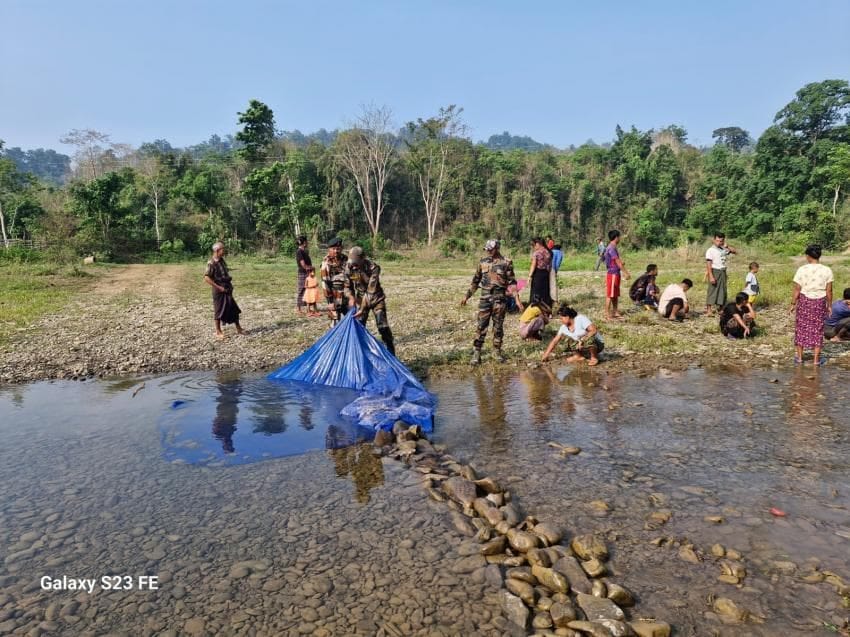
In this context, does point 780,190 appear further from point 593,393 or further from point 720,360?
point 593,393

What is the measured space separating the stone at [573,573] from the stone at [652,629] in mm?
367

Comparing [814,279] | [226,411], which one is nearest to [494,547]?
[226,411]

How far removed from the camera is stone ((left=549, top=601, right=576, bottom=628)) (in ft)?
10.1

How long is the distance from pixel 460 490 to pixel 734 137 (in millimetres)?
73184

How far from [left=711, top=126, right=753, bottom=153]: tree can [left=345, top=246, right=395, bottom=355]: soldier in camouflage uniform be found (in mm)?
68818

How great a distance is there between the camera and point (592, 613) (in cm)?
309

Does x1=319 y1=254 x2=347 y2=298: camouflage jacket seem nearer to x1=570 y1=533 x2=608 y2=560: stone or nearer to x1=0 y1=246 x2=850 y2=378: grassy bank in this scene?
x1=0 y1=246 x2=850 y2=378: grassy bank

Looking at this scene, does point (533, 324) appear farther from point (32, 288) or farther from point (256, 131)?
point (256, 131)

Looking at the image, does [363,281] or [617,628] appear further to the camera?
[363,281]

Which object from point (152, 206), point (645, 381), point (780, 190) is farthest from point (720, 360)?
point (152, 206)

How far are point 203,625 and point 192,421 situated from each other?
3.46m

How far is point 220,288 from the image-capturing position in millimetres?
9992

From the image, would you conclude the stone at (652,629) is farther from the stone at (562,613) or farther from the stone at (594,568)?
the stone at (594,568)

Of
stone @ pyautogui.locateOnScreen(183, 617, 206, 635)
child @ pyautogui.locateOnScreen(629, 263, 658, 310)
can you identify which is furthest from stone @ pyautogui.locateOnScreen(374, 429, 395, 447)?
child @ pyautogui.locateOnScreen(629, 263, 658, 310)
